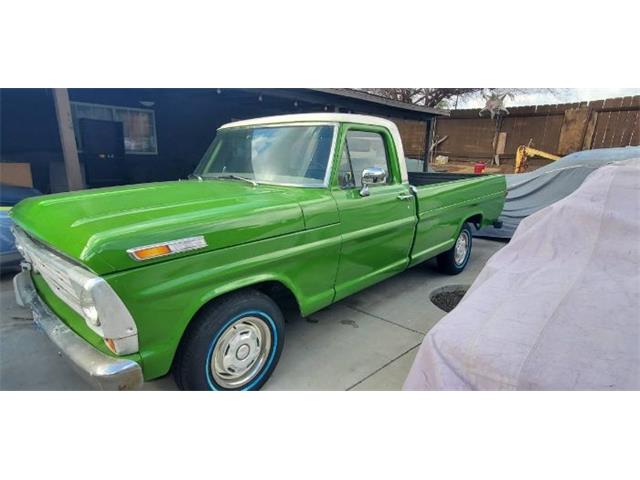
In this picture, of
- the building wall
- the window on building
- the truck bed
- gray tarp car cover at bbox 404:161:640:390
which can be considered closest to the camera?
gray tarp car cover at bbox 404:161:640:390

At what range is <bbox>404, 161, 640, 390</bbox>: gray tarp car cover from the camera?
5.90 ft

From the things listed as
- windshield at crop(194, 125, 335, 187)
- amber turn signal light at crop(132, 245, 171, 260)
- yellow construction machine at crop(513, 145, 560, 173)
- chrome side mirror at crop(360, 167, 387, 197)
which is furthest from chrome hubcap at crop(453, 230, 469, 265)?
yellow construction machine at crop(513, 145, 560, 173)

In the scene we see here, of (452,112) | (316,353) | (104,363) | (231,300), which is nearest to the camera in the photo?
(104,363)

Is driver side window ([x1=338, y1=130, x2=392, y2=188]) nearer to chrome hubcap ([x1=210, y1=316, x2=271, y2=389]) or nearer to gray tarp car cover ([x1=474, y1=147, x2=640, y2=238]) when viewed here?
chrome hubcap ([x1=210, y1=316, x2=271, y2=389])

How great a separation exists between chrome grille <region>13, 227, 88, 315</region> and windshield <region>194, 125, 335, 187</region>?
5.46ft

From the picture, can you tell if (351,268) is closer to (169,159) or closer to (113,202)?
(113,202)

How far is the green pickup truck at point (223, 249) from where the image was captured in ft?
6.42

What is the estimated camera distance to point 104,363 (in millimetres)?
1947

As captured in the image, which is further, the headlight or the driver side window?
the driver side window

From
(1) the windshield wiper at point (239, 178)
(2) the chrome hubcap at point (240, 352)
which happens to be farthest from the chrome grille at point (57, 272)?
(1) the windshield wiper at point (239, 178)

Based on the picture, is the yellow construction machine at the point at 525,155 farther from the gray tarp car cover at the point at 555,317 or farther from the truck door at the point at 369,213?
the truck door at the point at 369,213

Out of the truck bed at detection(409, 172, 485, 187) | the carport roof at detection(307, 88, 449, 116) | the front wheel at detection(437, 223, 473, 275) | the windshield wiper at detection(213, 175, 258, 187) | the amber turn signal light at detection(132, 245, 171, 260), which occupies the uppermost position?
the carport roof at detection(307, 88, 449, 116)

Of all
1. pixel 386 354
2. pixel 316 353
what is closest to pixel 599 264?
pixel 386 354

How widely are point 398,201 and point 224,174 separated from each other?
1.78 meters
